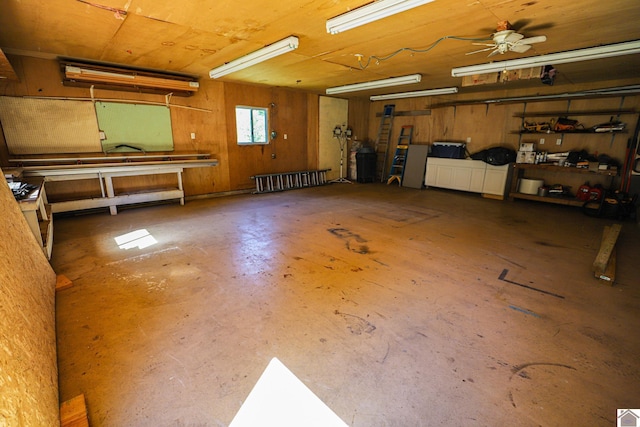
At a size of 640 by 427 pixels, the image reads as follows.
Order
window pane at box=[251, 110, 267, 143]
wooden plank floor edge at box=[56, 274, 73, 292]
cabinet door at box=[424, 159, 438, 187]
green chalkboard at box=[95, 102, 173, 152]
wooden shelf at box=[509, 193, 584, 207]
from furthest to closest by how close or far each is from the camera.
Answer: cabinet door at box=[424, 159, 438, 187], window pane at box=[251, 110, 267, 143], wooden shelf at box=[509, 193, 584, 207], green chalkboard at box=[95, 102, 173, 152], wooden plank floor edge at box=[56, 274, 73, 292]

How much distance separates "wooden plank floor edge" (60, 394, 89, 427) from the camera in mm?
1411

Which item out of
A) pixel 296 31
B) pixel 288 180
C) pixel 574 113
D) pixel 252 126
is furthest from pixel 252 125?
pixel 574 113

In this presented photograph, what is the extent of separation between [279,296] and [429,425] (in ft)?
4.93

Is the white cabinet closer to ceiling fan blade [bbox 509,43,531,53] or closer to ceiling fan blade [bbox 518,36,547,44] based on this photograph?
ceiling fan blade [bbox 509,43,531,53]

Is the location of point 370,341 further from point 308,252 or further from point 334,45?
point 334,45

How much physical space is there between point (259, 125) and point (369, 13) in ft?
16.5

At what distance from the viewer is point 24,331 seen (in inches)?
58.1

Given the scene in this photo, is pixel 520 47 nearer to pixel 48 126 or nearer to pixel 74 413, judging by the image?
pixel 74 413

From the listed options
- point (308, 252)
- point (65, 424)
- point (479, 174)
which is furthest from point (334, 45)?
point (479, 174)

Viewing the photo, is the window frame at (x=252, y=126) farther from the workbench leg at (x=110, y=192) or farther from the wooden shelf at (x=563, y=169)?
the wooden shelf at (x=563, y=169)

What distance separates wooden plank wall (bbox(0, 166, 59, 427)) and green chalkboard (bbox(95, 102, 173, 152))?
3.24 meters

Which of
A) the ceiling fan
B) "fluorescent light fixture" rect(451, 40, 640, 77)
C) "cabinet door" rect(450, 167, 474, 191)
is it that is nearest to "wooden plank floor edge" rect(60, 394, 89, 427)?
the ceiling fan

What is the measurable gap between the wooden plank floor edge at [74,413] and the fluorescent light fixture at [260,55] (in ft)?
12.3

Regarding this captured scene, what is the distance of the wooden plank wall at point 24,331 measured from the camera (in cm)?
111
